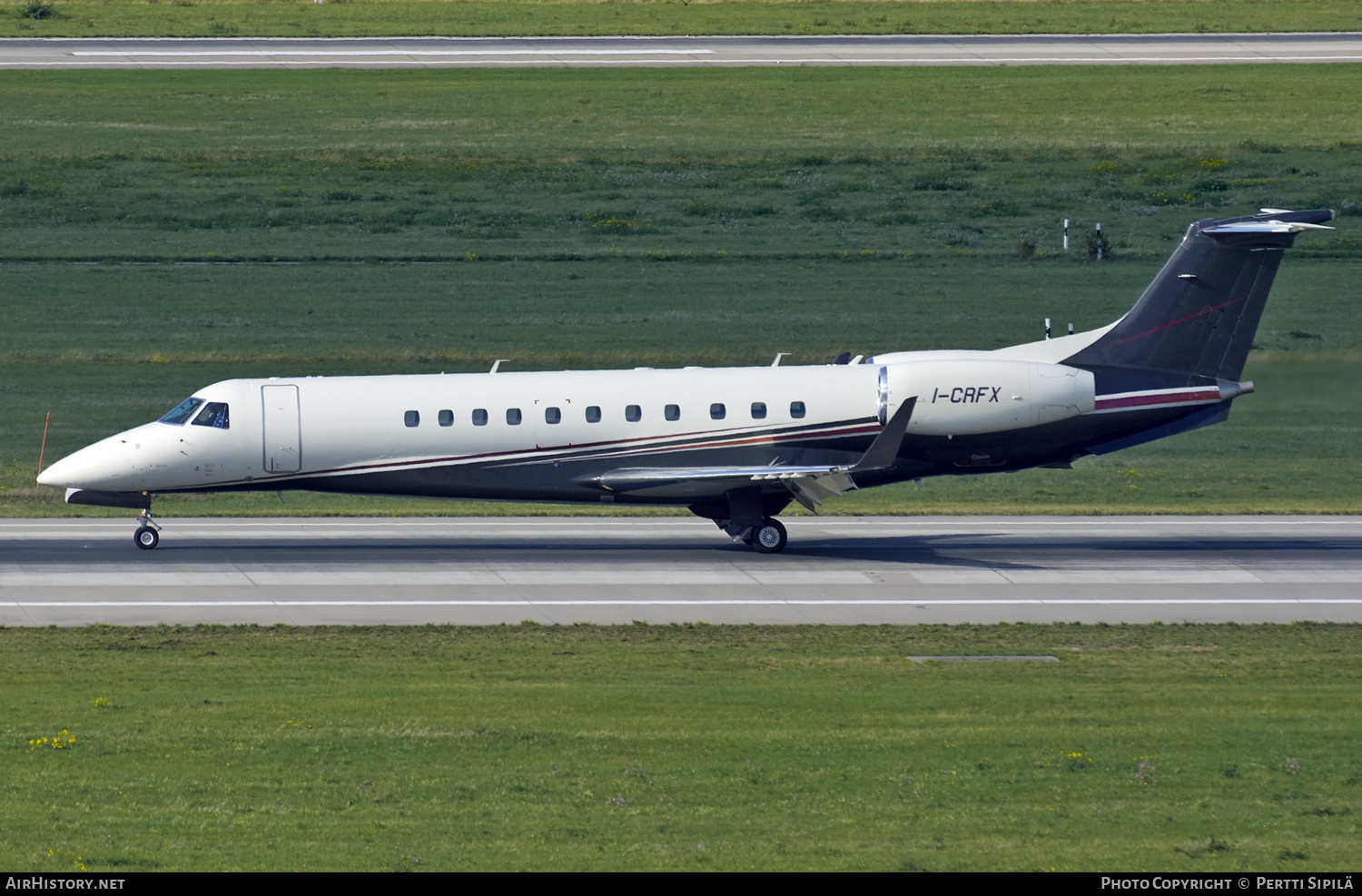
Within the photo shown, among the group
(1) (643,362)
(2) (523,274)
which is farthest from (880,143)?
(1) (643,362)

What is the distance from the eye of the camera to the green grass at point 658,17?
305ft

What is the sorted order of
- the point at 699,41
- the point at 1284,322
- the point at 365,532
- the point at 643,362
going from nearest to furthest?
1. the point at 365,532
2. the point at 643,362
3. the point at 1284,322
4. the point at 699,41

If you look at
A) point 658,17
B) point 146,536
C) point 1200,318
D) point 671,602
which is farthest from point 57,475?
point 658,17

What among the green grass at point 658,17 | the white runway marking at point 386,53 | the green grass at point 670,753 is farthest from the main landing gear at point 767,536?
the green grass at point 658,17

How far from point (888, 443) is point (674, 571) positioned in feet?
17.2

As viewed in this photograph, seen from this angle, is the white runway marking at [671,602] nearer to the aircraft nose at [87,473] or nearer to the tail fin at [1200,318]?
the aircraft nose at [87,473]

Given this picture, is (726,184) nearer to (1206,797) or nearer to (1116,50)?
(1116,50)

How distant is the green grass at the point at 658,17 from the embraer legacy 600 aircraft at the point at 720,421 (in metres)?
60.1

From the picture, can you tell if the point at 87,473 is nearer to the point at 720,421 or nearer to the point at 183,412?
the point at 183,412

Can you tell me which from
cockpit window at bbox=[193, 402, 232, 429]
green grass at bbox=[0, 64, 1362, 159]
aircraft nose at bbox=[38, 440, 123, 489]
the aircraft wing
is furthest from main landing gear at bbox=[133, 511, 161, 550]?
green grass at bbox=[0, 64, 1362, 159]

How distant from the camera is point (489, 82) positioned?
275 ft

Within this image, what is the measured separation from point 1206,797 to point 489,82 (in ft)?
239

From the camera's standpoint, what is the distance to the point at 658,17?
9669cm

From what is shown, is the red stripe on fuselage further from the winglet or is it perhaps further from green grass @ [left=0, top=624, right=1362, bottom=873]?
green grass @ [left=0, top=624, right=1362, bottom=873]
